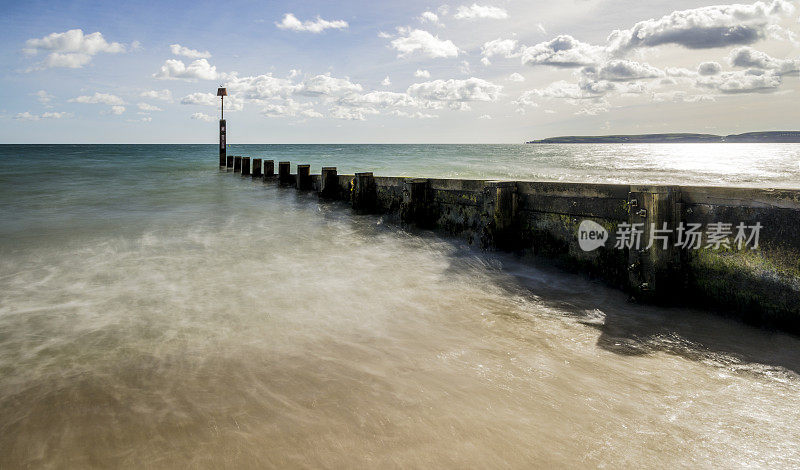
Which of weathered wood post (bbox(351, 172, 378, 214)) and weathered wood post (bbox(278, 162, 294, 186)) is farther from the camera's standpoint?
weathered wood post (bbox(278, 162, 294, 186))

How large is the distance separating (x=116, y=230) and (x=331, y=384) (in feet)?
27.0

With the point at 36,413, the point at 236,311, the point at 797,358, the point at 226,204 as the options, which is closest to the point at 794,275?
the point at 797,358

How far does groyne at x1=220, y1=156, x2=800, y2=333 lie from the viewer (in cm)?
436

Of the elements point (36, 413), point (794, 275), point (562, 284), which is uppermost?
point (794, 275)

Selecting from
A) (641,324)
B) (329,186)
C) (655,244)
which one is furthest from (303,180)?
(641,324)

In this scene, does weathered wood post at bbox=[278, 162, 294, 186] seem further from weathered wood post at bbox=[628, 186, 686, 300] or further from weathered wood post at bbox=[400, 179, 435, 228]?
weathered wood post at bbox=[628, 186, 686, 300]

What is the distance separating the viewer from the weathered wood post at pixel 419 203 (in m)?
8.98

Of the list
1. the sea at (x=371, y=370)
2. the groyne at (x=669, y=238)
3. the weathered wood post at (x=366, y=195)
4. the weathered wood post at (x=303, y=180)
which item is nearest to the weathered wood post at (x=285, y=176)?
the weathered wood post at (x=303, y=180)

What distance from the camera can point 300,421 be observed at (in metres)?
2.84

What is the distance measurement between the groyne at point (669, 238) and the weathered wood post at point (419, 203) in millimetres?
1874

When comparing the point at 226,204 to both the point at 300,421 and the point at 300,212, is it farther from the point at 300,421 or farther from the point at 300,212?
the point at 300,421

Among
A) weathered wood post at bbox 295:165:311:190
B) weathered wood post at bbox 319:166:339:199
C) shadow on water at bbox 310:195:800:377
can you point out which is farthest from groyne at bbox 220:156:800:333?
weathered wood post at bbox 295:165:311:190

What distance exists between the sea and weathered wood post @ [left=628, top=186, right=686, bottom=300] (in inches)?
12.5

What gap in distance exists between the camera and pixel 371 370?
3.51 meters
